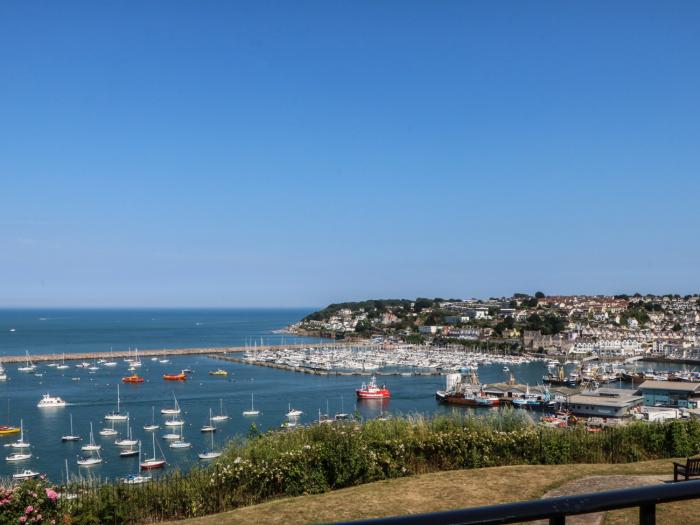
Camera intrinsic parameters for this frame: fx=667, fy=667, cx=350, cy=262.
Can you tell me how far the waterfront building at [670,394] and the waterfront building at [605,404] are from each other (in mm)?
1404

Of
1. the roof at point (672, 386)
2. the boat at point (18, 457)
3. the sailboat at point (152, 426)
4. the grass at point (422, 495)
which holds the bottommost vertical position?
the sailboat at point (152, 426)

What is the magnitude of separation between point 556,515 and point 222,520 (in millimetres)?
5492

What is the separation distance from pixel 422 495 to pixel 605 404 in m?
28.9

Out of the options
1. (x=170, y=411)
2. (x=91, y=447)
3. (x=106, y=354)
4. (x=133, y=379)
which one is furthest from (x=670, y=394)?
(x=106, y=354)

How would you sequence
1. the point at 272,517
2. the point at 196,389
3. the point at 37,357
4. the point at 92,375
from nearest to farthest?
the point at 272,517 → the point at 196,389 → the point at 92,375 → the point at 37,357

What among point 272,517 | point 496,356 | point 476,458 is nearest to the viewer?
point 272,517

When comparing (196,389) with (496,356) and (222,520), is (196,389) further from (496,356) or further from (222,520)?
(222,520)

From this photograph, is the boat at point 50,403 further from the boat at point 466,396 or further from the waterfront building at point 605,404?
the waterfront building at point 605,404

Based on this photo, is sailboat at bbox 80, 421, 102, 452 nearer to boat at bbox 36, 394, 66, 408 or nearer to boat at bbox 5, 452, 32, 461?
boat at bbox 5, 452, 32, 461

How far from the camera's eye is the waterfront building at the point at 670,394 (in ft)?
116

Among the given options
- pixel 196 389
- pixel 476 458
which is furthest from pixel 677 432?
pixel 196 389

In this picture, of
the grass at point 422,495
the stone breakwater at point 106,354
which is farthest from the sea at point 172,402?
the grass at point 422,495

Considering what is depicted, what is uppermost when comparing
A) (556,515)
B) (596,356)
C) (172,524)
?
(556,515)

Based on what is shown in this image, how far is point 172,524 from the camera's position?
6.14m
